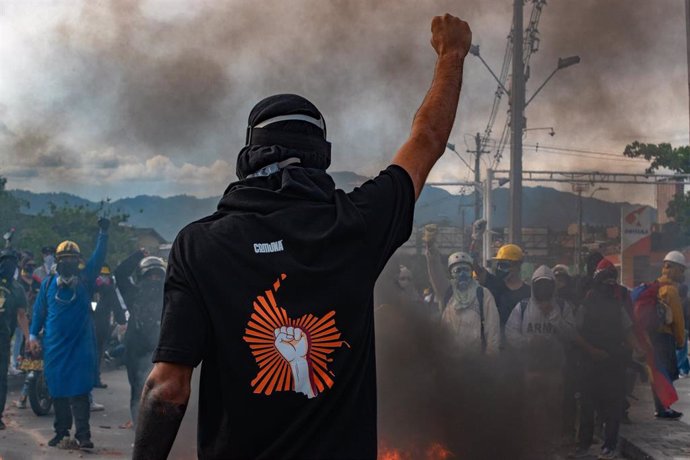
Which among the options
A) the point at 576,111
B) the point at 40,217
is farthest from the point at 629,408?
the point at 40,217

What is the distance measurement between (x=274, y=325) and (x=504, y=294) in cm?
628

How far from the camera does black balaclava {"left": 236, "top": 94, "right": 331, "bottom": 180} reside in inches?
67.2

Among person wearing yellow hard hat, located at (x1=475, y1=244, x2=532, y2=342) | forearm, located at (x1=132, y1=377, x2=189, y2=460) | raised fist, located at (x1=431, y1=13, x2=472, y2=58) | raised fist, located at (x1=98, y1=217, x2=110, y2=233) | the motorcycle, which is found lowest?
the motorcycle

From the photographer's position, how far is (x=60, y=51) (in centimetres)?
831

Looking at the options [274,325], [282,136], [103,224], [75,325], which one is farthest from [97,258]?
[274,325]

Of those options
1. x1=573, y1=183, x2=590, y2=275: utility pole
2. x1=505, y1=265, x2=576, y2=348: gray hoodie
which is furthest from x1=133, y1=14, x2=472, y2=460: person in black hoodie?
x1=573, y1=183, x2=590, y2=275: utility pole

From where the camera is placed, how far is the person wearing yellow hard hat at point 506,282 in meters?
7.57

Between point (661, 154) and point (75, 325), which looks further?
point (661, 154)

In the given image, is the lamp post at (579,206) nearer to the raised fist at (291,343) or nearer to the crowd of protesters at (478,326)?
the crowd of protesters at (478,326)

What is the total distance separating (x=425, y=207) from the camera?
373 inches

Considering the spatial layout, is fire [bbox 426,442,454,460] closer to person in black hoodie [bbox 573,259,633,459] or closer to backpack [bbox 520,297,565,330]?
person in black hoodie [bbox 573,259,633,459]

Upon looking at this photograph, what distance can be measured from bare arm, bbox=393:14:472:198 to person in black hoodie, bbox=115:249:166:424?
5.75 m

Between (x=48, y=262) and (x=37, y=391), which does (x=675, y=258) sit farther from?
(x=48, y=262)

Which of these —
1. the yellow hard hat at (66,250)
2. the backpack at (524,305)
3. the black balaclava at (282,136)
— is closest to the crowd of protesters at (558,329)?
the backpack at (524,305)
